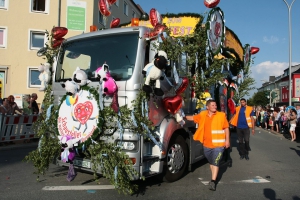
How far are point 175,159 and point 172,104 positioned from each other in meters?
1.07

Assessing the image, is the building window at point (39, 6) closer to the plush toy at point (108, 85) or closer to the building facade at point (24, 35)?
Answer: the building facade at point (24, 35)

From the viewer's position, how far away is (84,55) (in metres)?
5.17

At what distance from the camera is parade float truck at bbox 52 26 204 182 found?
14.4 ft

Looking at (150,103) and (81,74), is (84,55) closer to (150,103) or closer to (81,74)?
(81,74)

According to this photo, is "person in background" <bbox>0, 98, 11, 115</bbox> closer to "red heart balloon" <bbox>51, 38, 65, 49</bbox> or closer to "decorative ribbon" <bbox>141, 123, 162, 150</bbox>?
"red heart balloon" <bbox>51, 38, 65, 49</bbox>

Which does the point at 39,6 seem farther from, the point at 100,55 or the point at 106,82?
the point at 106,82

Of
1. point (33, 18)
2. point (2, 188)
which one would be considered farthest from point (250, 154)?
point (33, 18)

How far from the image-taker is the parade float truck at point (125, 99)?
440 centimetres

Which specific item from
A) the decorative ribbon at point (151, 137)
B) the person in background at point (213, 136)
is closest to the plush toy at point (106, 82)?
the decorative ribbon at point (151, 137)

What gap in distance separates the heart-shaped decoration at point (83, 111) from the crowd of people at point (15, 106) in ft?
22.1

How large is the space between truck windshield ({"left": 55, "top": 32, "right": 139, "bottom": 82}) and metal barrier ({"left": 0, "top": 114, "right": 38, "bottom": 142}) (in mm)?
5778

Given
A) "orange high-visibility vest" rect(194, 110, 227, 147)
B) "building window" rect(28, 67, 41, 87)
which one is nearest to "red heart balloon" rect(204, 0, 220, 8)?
"orange high-visibility vest" rect(194, 110, 227, 147)

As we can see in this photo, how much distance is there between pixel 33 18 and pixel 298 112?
731 inches

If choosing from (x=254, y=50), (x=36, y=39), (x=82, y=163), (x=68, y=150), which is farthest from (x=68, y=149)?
(x=36, y=39)
